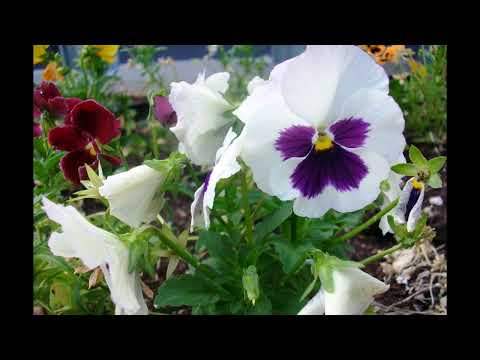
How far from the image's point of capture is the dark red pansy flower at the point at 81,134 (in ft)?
3.32

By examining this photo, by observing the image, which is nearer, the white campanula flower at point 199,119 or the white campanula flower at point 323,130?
the white campanula flower at point 323,130

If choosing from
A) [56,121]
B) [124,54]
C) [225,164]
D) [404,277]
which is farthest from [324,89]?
[124,54]

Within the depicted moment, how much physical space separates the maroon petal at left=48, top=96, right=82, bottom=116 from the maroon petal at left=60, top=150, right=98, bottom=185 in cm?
12

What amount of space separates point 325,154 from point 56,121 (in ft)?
2.28

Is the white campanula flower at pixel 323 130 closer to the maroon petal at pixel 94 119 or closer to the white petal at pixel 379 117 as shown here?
the white petal at pixel 379 117

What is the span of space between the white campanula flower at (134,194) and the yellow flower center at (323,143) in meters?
0.25

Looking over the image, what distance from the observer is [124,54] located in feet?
9.30

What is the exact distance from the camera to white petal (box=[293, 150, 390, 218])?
2.35 feet

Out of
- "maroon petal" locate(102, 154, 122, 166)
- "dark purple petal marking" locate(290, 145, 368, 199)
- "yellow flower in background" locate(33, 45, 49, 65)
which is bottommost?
"dark purple petal marking" locate(290, 145, 368, 199)

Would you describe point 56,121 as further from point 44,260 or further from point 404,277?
point 404,277

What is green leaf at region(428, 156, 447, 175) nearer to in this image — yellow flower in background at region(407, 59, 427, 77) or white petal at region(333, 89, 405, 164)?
white petal at region(333, 89, 405, 164)

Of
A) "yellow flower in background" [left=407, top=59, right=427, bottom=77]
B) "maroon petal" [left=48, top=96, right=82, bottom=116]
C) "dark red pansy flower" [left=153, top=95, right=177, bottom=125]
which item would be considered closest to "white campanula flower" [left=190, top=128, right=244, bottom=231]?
"dark red pansy flower" [left=153, top=95, right=177, bottom=125]

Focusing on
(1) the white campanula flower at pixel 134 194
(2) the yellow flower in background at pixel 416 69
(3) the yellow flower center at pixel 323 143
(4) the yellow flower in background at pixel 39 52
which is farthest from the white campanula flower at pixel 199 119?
(2) the yellow flower in background at pixel 416 69

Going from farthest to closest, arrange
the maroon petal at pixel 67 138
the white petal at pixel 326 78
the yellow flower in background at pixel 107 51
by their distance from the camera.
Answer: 1. the yellow flower in background at pixel 107 51
2. the maroon petal at pixel 67 138
3. the white petal at pixel 326 78
